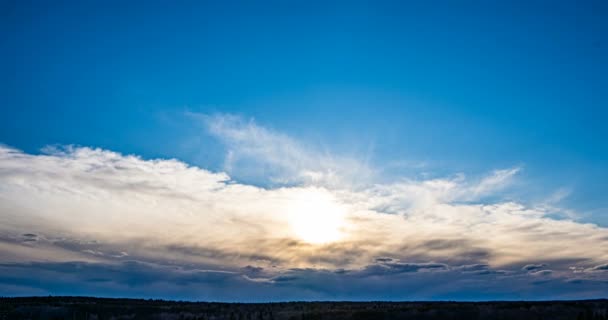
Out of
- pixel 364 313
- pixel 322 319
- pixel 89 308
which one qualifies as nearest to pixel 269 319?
pixel 322 319

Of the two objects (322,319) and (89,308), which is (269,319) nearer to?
(322,319)

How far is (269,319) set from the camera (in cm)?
5038

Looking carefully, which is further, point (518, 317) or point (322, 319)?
point (322, 319)

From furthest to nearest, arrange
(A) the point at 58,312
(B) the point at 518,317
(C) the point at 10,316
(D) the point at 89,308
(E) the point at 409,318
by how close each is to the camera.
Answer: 1. (D) the point at 89,308
2. (A) the point at 58,312
3. (C) the point at 10,316
4. (E) the point at 409,318
5. (B) the point at 518,317

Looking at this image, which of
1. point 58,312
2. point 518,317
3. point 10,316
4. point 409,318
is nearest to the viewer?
point 518,317

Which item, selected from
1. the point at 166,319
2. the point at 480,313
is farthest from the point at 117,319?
the point at 480,313

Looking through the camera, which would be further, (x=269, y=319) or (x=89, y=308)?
(x=89, y=308)

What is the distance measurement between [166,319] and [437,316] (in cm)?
2755

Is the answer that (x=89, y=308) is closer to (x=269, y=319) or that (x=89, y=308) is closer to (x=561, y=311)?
(x=269, y=319)

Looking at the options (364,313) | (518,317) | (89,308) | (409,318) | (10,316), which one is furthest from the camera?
(89,308)

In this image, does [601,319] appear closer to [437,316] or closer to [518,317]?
[518,317]

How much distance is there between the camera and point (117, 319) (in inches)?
2103

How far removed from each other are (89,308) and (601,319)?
6156 centimetres

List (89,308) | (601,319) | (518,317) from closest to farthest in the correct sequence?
(601,319), (518,317), (89,308)
